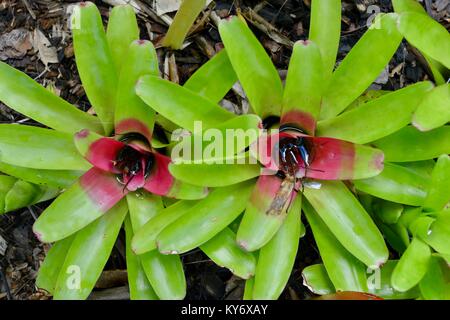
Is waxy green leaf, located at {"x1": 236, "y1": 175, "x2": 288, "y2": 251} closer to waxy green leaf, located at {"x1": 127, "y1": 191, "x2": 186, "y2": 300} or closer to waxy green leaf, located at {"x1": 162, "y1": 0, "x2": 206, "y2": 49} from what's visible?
waxy green leaf, located at {"x1": 127, "y1": 191, "x2": 186, "y2": 300}

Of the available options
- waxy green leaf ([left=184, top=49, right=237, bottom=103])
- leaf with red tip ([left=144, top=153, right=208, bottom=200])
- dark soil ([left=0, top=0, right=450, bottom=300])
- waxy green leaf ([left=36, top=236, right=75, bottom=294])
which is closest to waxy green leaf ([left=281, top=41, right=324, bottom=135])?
waxy green leaf ([left=184, top=49, right=237, bottom=103])

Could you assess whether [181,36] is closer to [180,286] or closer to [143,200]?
[143,200]

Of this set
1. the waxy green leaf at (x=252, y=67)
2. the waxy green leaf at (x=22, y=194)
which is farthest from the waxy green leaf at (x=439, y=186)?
the waxy green leaf at (x=22, y=194)

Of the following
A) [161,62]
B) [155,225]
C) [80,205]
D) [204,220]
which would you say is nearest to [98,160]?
[80,205]

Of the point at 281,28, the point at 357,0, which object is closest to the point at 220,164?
the point at 281,28

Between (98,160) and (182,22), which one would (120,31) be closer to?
(182,22)

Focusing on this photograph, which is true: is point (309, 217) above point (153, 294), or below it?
above
